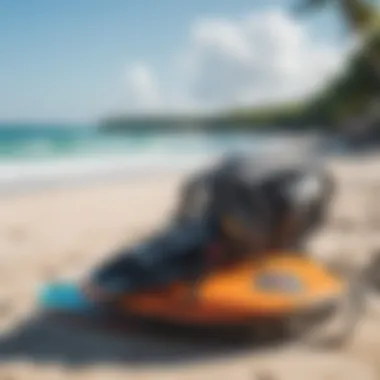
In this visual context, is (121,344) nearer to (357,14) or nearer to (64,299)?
(64,299)

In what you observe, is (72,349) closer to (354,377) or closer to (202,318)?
(202,318)

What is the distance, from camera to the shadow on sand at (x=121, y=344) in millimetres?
1812

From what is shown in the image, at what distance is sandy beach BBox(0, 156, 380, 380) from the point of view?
1730 mm

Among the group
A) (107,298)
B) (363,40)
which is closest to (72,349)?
(107,298)

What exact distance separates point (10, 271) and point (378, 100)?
11.5 ft

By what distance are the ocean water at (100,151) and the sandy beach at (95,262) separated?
76 mm

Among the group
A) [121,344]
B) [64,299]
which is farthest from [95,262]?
[121,344]

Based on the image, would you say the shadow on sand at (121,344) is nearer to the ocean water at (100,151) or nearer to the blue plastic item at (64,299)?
the blue plastic item at (64,299)

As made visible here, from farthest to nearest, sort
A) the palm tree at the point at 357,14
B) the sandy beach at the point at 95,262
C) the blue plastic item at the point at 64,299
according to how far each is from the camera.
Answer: the palm tree at the point at 357,14, the blue plastic item at the point at 64,299, the sandy beach at the point at 95,262

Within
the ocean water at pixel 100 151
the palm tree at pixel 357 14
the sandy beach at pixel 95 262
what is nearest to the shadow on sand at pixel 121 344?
the sandy beach at pixel 95 262

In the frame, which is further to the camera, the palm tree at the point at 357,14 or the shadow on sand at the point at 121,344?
the palm tree at the point at 357,14

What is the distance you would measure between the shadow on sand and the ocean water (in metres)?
0.49

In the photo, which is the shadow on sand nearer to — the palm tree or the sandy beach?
the sandy beach

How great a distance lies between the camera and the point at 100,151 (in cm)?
304
